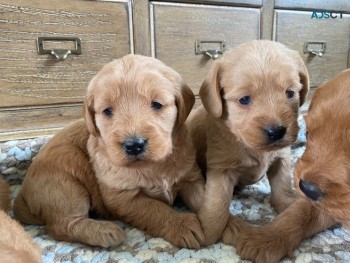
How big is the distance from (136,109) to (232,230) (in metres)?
0.59

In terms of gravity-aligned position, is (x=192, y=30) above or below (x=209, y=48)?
above

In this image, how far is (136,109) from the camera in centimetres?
132

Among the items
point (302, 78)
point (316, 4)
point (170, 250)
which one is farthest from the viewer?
point (316, 4)

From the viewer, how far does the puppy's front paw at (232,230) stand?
53.2 inches

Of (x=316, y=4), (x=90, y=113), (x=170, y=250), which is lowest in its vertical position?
(x=170, y=250)

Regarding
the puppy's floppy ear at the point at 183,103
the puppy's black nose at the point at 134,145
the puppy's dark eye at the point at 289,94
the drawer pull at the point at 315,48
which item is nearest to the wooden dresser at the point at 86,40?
the drawer pull at the point at 315,48

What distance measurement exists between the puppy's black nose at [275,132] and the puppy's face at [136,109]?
358 mm

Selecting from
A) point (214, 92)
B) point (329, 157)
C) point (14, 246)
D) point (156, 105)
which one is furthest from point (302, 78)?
point (14, 246)

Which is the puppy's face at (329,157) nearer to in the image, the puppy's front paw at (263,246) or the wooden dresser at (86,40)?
the puppy's front paw at (263,246)

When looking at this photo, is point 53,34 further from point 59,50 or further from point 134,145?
point 134,145

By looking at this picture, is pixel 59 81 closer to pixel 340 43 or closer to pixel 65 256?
pixel 65 256

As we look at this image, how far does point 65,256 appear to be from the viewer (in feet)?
4.28

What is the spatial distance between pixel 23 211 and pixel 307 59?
7.91ft

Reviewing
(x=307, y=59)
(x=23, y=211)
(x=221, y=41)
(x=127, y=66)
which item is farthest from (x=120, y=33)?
(x=307, y=59)
